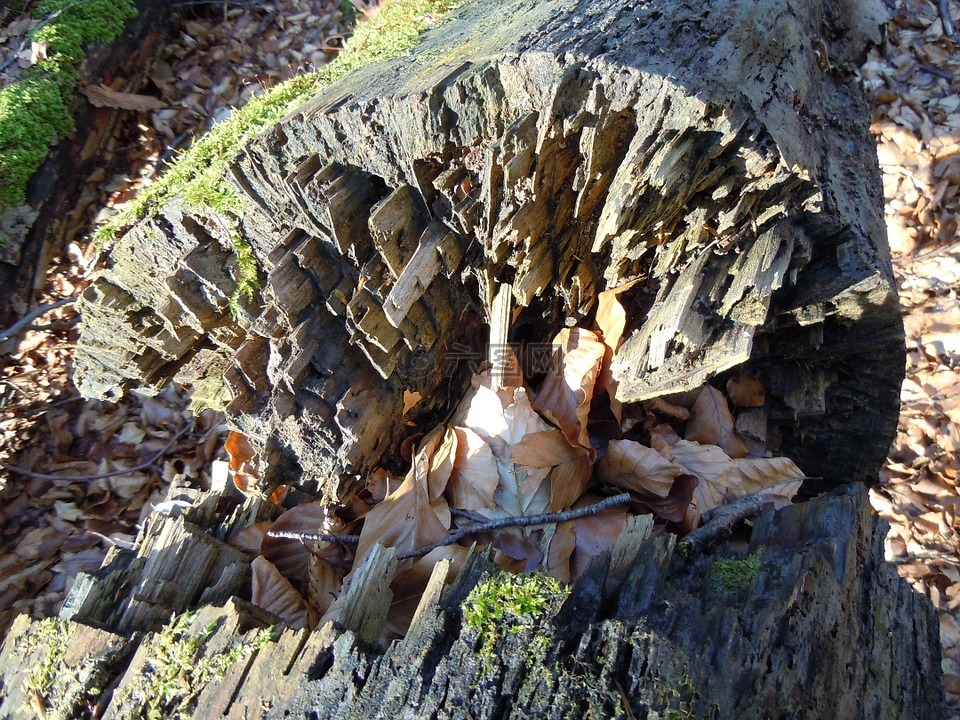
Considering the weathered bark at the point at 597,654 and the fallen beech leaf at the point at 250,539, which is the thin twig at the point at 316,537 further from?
the weathered bark at the point at 597,654

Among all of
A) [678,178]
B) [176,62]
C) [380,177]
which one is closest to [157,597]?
[380,177]

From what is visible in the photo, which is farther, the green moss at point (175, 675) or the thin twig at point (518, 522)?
the thin twig at point (518, 522)

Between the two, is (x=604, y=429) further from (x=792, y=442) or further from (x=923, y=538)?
(x=923, y=538)

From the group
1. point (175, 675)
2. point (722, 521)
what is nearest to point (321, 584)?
point (175, 675)

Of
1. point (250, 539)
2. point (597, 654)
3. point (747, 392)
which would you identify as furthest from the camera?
point (747, 392)

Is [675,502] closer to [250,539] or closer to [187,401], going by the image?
[250,539]

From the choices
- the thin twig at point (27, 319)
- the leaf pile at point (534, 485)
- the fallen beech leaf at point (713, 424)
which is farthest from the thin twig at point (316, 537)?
the thin twig at point (27, 319)

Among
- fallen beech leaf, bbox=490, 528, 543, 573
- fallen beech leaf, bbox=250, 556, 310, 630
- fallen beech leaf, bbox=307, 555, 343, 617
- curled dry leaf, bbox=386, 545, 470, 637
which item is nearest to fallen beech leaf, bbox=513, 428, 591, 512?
fallen beech leaf, bbox=490, 528, 543, 573
